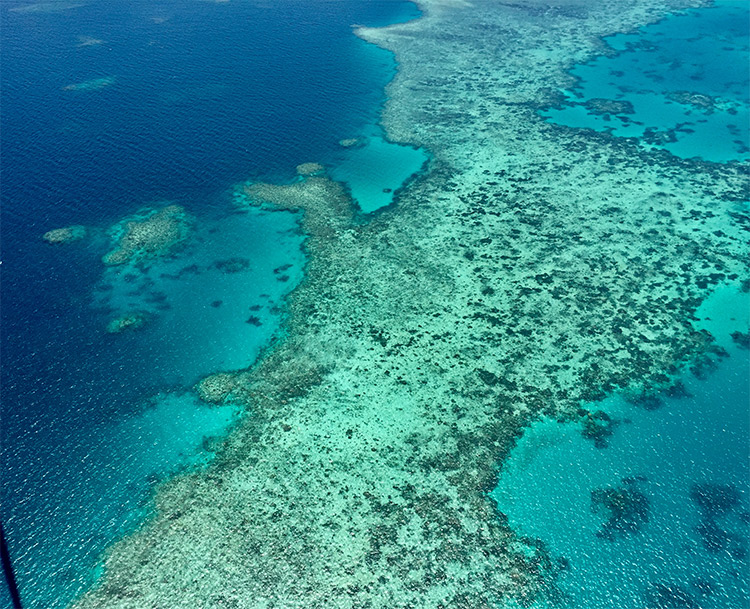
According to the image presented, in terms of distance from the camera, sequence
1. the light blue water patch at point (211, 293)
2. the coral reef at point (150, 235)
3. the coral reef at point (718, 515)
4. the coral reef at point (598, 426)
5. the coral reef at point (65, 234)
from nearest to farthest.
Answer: the coral reef at point (718, 515), the coral reef at point (598, 426), the light blue water patch at point (211, 293), the coral reef at point (150, 235), the coral reef at point (65, 234)

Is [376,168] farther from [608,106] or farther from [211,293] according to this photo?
[608,106]

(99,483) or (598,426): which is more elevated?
(598,426)

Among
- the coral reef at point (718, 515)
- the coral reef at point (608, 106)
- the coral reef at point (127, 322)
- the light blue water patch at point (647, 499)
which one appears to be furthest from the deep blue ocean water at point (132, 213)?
the coral reef at point (718, 515)

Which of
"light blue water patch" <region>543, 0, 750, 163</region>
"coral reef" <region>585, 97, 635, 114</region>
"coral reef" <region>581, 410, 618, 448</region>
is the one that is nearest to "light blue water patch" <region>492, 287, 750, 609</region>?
"coral reef" <region>581, 410, 618, 448</region>

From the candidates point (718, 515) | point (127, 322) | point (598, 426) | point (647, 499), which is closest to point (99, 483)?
point (127, 322)

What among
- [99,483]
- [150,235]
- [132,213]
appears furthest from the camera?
[132,213]

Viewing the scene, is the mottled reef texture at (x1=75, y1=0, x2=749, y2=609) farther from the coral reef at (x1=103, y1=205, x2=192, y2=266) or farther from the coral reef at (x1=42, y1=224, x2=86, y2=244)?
the coral reef at (x1=42, y1=224, x2=86, y2=244)

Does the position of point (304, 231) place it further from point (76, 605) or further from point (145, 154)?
point (76, 605)

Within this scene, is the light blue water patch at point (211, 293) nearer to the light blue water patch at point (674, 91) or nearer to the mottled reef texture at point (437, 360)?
the mottled reef texture at point (437, 360)
